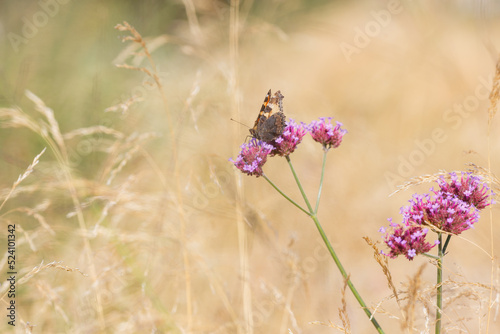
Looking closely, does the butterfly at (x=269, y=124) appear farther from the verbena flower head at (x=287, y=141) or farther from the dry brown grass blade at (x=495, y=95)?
the dry brown grass blade at (x=495, y=95)

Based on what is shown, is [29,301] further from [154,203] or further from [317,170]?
[317,170]

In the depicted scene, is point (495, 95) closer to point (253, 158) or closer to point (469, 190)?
point (469, 190)

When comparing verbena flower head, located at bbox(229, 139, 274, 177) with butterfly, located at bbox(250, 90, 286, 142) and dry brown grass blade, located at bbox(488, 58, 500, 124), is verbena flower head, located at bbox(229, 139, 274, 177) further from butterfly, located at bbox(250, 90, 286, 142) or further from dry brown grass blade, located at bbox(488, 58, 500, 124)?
dry brown grass blade, located at bbox(488, 58, 500, 124)

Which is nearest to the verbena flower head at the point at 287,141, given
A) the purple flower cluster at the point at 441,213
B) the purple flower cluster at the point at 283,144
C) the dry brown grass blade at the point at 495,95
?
the purple flower cluster at the point at 283,144

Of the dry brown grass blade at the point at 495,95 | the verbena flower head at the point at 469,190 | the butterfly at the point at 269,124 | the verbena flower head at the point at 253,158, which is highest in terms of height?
the dry brown grass blade at the point at 495,95

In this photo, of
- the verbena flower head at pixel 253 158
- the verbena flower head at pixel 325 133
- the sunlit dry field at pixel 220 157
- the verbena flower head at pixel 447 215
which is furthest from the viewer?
the sunlit dry field at pixel 220 157

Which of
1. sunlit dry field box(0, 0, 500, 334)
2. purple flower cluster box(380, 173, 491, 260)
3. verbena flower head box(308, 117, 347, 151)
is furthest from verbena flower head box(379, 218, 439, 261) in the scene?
verbena flower head box(308, 117, 347, 151)

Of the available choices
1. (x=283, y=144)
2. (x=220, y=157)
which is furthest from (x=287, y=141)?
(x=220, y=157)
